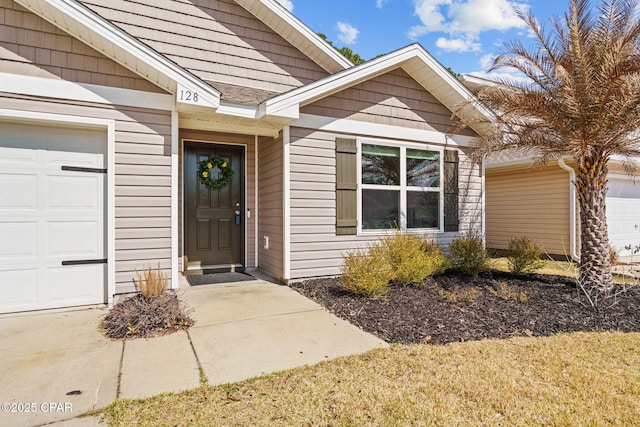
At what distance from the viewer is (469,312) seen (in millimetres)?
4340

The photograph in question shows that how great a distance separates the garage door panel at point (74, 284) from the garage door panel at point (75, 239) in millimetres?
159

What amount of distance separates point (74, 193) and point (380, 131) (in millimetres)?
4607

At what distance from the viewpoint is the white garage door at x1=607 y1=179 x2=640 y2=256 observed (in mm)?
9102

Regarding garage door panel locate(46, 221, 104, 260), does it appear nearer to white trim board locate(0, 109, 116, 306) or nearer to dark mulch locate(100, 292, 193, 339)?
white trim board locate(0, 109, 116, 306)

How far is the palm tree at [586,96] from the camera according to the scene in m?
4.61

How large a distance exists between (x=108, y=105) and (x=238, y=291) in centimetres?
296

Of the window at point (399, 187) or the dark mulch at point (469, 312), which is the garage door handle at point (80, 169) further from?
the window at point (399, 187)

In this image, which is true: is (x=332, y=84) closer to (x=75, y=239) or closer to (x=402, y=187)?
(x=402, y=187)

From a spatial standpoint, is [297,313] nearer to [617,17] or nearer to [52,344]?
[52,344]

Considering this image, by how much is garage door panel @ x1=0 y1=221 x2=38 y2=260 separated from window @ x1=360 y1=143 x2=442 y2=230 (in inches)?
178

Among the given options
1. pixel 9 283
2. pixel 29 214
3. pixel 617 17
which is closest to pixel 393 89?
pixel 617 17

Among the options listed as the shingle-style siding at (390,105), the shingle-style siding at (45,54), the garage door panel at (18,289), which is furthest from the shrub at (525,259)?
the garage door panel at (18,289)

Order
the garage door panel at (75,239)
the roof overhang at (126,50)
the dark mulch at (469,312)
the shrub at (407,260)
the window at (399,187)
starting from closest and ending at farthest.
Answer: the dark mulch at (469,312) → the roof overhang at (126,50) → the garage door panel at (75,239) → the shrub at (407,260) → the window at (399,187)

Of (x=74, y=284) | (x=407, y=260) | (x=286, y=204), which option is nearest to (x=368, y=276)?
(x=407, y=260)
